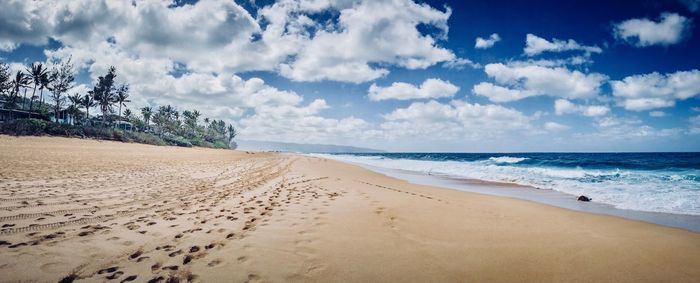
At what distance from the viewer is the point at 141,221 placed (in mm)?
5055

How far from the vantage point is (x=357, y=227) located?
5145mm

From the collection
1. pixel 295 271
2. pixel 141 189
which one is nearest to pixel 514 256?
pixel 295 271

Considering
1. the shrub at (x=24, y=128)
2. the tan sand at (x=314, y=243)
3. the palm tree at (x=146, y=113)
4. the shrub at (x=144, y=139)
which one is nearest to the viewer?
the tan sand at (x=314, y=243)

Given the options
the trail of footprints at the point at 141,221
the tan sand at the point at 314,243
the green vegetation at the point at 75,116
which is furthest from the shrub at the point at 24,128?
the tan sand at the point at 314,243

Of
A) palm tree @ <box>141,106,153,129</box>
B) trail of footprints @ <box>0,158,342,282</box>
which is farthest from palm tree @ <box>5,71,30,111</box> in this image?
trail of footprints @ <box>0,158,342,282</box>

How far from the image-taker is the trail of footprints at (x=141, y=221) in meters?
3.29

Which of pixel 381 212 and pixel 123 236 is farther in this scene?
pixel 381 212

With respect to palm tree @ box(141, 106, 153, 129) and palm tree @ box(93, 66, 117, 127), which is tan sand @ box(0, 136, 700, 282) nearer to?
palm tree @ box(93, 66, 117, 127)

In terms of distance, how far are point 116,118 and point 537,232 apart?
9464 cm

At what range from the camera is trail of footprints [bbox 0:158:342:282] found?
329 cm

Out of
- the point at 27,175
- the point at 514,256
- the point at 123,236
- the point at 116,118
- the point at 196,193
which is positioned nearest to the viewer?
the point at 514,256

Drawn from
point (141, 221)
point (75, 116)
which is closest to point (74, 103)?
point (75, 116)

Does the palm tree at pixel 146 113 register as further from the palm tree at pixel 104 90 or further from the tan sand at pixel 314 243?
the tan sand at pixel 314 243

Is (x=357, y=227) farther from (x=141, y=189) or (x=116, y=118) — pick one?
(x=116, y=118)
